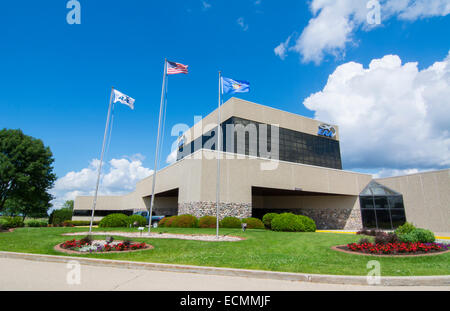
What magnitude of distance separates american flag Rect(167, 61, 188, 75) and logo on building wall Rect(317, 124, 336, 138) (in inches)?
1326

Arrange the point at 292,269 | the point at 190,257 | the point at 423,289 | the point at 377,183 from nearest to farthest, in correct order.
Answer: the point at 423,289 < the point at 292,269 < the point at 190,257 < the point at 377,183

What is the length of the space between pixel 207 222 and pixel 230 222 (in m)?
2.25

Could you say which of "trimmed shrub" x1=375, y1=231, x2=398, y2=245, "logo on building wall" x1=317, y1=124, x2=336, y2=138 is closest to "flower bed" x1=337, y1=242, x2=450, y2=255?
"trimmed shrub" x1=375, y1=231, x2=398, y2=245

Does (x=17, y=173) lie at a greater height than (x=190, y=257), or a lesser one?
greater

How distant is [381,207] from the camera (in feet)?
102

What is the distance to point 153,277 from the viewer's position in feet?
20.9

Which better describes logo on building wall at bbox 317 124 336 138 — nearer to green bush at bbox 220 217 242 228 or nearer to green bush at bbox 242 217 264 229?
green bush at bbox 242 217 264 229

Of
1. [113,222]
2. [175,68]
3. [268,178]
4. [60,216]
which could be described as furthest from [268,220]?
[60,216]

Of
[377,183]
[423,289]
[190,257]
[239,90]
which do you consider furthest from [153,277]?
[377,183]

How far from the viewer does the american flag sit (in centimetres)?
1706

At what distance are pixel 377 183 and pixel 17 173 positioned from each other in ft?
160

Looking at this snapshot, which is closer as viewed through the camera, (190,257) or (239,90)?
(190,257)

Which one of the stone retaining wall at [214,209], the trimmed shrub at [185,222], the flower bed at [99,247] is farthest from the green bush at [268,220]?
the flower bed at [99,247]
